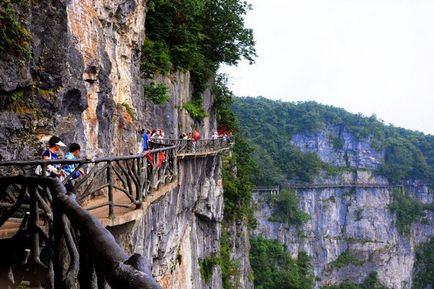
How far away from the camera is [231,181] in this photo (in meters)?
31.1

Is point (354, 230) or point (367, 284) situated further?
point (354, 230)

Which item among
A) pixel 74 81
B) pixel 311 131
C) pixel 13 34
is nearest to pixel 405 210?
pixel 311 131

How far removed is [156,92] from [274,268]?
42.6m

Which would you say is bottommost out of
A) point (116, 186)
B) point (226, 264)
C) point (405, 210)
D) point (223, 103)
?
point (405, 210)

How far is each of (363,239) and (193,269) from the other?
65.5 m

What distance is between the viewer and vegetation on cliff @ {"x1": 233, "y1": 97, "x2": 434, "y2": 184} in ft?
286

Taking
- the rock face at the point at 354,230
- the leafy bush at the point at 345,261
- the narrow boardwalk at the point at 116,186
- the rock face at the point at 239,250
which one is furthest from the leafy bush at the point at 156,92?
the leafy bush at the point at 345,261

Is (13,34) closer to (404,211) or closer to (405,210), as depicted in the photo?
(404,211)

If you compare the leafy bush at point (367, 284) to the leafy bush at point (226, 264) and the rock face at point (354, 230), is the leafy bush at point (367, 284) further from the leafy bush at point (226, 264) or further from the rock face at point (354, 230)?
the leafy bush at point (226, 264)

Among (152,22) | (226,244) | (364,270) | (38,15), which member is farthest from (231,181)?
(364,270)

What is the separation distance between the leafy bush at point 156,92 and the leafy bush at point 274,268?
34198mm

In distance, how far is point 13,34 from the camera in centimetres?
790

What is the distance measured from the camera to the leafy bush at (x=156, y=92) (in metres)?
17.2

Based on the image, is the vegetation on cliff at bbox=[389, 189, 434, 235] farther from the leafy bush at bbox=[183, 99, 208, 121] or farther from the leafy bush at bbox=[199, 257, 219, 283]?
the leafy bush at bbox=[183, 99, 208, 121]
